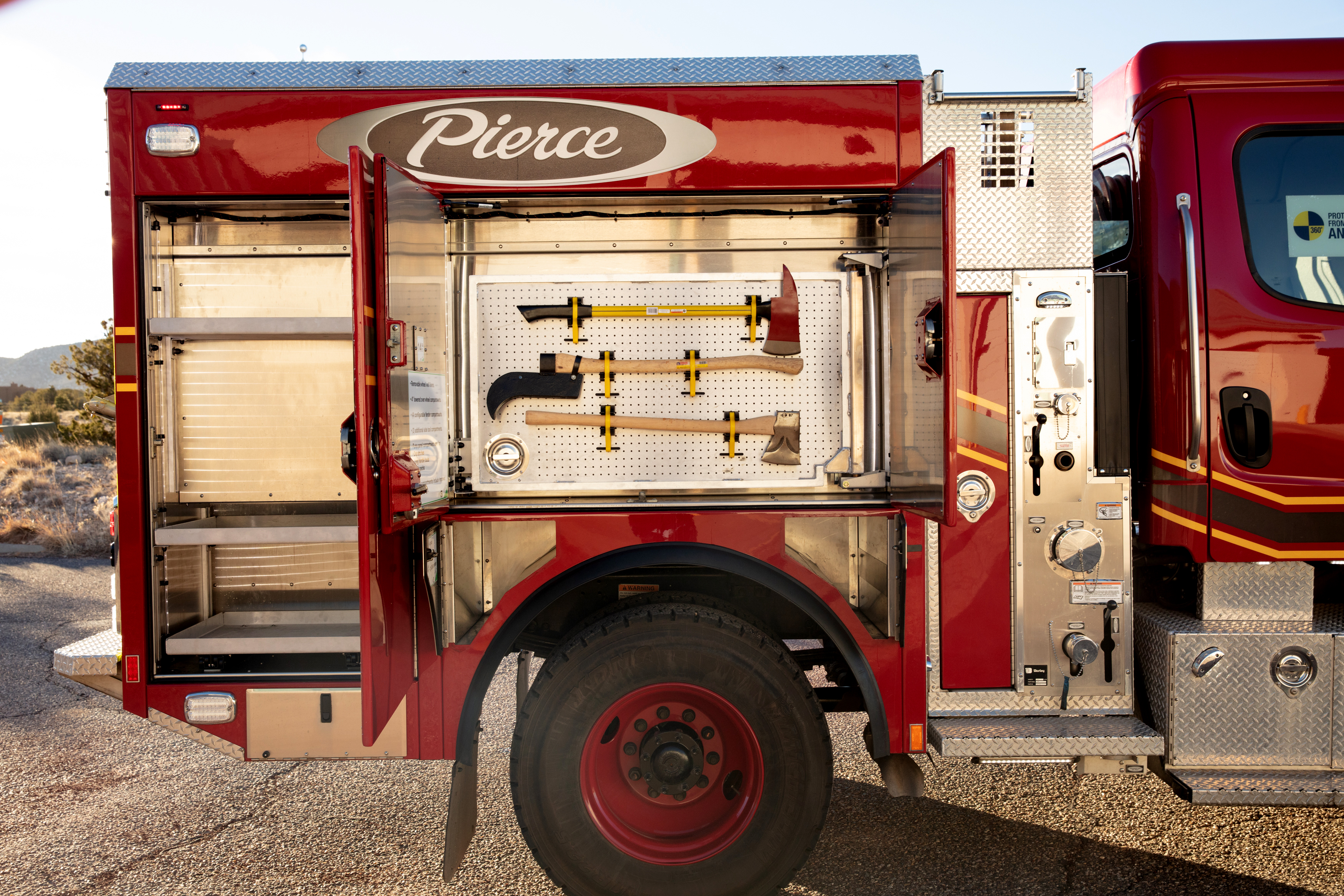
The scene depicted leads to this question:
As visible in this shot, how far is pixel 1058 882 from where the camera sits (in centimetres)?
290

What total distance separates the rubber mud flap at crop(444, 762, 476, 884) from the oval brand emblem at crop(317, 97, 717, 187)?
7.33ft

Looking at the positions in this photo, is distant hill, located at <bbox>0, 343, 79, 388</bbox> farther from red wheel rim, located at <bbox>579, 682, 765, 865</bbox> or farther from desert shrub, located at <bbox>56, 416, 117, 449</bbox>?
red wheel rim, located at <bbox>579, 682, 765, 865</bbox>

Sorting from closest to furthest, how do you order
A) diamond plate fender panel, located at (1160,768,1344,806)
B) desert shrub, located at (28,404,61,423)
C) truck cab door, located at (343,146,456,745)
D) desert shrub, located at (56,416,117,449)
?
truck cab door, located at (343,146,456,745) < diamond plate fender panel, located at (1160,768,1344,806) < desert shrub, located at (56,416,117,449) < desert shrub, located at (28,404,61,423)

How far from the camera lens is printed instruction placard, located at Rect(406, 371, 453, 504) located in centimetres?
264

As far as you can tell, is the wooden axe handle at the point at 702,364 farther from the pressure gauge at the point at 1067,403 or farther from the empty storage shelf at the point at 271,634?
the empty storage shelf at the point at 271,634

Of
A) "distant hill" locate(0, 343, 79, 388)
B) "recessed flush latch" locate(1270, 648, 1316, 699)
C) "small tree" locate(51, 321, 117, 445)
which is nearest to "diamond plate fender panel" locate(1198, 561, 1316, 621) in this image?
"recessed flush latch" locate(1270, 648, 1316, 699)

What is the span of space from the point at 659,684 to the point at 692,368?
1248 mm

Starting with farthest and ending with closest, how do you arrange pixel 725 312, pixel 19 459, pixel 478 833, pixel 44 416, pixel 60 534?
pixel 44 416 < pixel 19 459 < pixel 60 534 < pixel 478 833 < pixel 725 312

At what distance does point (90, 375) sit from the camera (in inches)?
719

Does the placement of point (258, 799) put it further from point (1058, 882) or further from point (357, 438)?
point (1058, 882)

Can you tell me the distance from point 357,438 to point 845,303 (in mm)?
1932

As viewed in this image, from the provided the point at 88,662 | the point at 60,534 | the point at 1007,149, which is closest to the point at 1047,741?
the point at 1007,149

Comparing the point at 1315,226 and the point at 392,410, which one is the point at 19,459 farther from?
the point at 1315,226

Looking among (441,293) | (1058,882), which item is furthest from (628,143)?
(1058,882)
